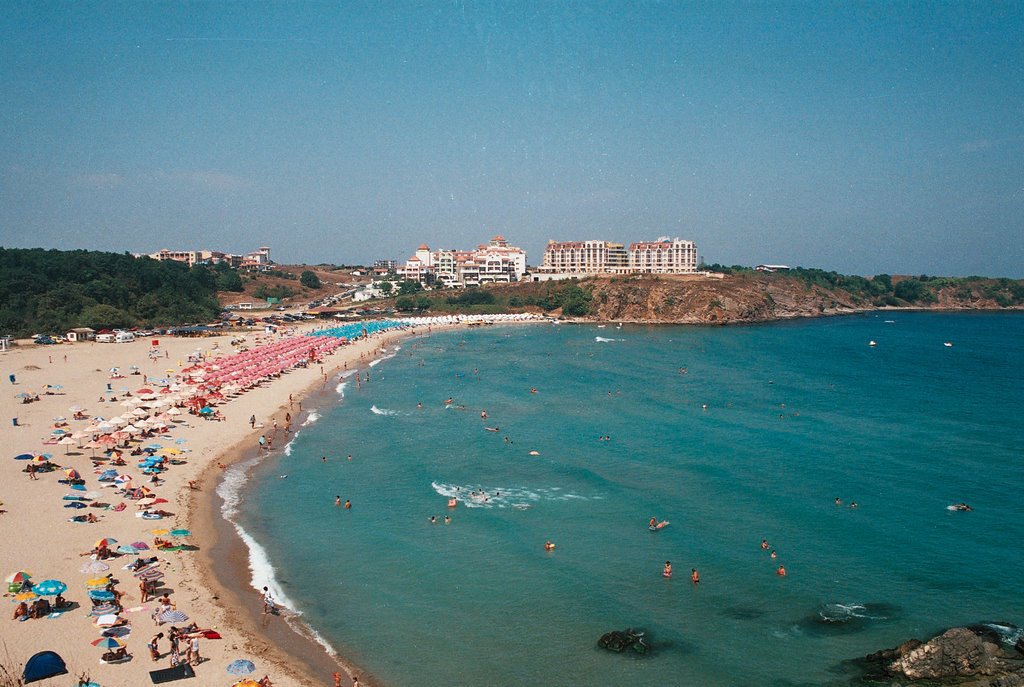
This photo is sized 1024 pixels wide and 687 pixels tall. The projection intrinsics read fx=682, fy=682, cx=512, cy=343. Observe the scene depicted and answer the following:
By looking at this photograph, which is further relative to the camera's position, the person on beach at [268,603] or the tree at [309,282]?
the tree at [309,282]

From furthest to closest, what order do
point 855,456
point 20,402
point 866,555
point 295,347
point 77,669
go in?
1. point 295,347
2. point 20,402
3. point 855,456
4. point 866,555
5. point 77,669

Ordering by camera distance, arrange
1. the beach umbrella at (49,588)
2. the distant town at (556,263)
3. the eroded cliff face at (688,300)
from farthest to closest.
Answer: the distant town at (556,263) → the eroded cliff face at (688,300) → the beach umbrella at (49,588)

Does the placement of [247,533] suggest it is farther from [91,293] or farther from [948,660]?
[91,293]

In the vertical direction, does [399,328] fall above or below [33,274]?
below

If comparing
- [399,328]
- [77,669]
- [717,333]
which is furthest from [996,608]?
[399,328]

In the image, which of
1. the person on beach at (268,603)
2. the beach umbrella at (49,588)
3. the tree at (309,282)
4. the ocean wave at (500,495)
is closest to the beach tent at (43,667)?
the beach umbrella at (49,588)

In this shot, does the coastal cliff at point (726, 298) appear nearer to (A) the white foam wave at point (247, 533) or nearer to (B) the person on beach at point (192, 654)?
(A) the white foam wave at point (247, 533)

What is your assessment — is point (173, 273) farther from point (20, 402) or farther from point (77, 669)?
point (77, 669)
